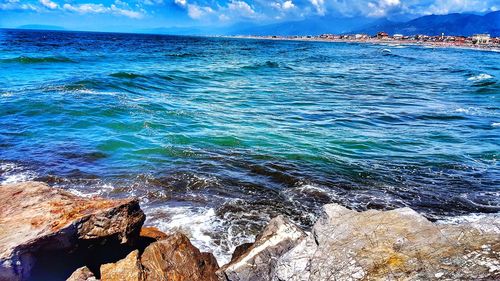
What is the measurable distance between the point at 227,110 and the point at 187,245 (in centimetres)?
1535

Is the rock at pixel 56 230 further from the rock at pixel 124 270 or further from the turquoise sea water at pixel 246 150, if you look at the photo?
the turquoise sea water at pixel 246 150

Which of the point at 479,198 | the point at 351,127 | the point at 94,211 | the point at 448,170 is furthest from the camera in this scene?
the point at 351,127

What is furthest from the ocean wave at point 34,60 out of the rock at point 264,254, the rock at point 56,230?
the rock at point 264,254

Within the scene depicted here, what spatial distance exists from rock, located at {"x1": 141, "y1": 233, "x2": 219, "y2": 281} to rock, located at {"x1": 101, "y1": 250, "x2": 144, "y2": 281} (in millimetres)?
153

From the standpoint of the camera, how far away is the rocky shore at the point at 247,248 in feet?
15.6

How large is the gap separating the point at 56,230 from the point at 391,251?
16.0 feet

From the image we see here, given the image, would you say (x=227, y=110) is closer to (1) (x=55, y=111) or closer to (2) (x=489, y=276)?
(1) (x=55, y=111)

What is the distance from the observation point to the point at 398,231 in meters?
5.44

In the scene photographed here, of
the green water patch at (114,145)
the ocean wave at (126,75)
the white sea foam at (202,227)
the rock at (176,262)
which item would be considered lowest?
the white sea foam at (202,227)

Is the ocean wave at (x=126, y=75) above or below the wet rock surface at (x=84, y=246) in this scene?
above

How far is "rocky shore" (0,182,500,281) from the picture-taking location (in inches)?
187

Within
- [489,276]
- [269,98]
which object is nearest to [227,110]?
[269,98]

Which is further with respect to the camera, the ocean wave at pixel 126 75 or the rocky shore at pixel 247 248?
the ocean wave at pixel 126 75

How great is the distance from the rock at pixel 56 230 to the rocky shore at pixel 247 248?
0.01 m
